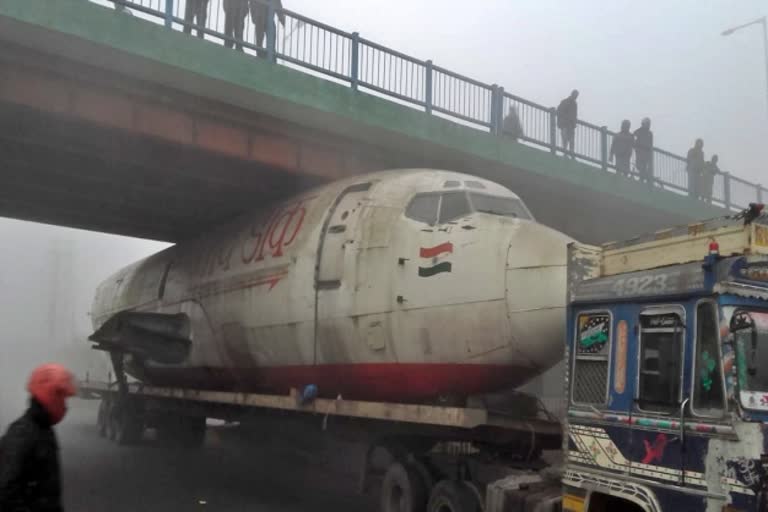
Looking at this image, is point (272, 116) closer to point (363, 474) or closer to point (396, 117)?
point (396, 117)

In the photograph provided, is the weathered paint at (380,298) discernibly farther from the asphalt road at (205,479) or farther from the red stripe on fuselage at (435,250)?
the asphalt road at (205,479)

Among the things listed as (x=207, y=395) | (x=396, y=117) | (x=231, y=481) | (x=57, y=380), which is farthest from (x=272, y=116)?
(x=57, y=380)

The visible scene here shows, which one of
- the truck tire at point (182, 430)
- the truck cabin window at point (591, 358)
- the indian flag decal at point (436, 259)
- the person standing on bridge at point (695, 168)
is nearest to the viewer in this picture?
the truck cabin window at point (591, 358)

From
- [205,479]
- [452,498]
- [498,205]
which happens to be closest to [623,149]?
[498,205]

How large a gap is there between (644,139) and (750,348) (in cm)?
1682

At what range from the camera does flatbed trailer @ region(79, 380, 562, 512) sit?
6.81 meters

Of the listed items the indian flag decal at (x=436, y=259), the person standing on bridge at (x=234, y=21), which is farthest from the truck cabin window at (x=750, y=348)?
the person standing on bridge at (x=234, y=21)

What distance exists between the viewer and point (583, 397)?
5.64 m

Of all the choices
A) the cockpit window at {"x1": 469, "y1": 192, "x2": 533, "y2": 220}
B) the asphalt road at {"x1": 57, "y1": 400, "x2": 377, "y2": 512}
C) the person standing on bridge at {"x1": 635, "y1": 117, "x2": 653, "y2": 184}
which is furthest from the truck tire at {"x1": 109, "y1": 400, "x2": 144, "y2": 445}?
the person standing on bridge at {"x1": 635, "y1": 117, "x2": 653, "y2": 184}

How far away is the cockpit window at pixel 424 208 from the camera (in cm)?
896

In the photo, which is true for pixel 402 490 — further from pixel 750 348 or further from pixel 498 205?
pixel 750 348

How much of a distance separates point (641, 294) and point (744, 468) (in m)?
1.39

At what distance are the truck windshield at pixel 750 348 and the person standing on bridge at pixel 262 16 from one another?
10.2 metres

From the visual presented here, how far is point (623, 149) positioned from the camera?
63.2 ft
